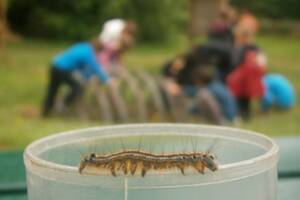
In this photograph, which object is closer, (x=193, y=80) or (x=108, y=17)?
(x=193, y=80)

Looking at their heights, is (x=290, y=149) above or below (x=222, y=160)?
below

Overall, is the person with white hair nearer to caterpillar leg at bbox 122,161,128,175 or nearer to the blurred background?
the blurred background

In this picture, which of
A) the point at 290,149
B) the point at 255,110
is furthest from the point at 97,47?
the point at 290,149

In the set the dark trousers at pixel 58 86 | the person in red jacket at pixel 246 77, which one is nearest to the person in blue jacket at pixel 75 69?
the dark trousers at pixel 58 86

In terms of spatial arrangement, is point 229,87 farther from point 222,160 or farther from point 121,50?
point 222,160

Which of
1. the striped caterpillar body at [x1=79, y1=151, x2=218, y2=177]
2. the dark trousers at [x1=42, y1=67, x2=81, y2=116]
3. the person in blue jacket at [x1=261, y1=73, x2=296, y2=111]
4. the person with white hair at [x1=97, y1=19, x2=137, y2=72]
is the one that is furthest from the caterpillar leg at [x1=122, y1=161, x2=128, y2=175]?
the person in blue jacket at [x1=261, y1=73, x2=296, y2=111]

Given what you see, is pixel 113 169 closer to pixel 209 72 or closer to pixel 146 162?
pixel 146 162
